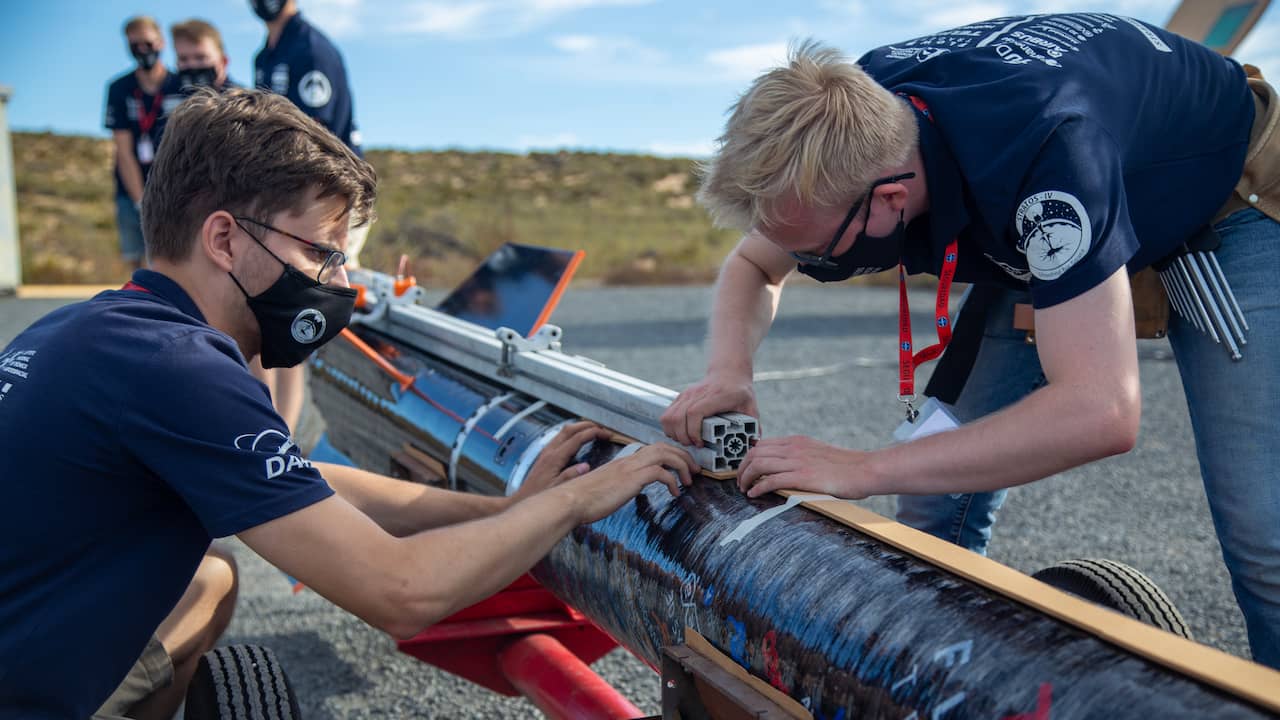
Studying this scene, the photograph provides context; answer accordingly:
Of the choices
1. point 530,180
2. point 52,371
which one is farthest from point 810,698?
point 530,180

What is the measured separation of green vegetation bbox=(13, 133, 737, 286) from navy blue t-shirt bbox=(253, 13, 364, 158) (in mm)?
8631

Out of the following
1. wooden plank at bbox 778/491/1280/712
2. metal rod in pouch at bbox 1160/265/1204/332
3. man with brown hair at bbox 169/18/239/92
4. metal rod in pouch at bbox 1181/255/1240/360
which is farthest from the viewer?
man with brown hair at bbox 169/18/239/92

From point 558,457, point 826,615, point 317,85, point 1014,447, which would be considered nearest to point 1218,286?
point 1014,447

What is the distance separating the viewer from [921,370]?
908 cm

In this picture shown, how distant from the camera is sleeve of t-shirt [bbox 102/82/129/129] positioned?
7.05 m

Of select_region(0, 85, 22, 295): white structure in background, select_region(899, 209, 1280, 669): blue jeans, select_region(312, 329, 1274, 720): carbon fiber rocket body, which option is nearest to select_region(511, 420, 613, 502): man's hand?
select_region(312, 329, 1274, 720): carbon fiber rocket body

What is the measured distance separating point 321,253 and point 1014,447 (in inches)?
56.7

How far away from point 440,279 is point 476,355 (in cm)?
1415

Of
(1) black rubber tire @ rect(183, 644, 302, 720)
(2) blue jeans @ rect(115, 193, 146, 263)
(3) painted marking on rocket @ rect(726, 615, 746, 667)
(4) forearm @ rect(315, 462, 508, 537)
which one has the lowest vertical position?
(2) blue jeans @ rect(115, 193, 146, 263)

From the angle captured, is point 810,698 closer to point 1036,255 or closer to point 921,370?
point 1036,255

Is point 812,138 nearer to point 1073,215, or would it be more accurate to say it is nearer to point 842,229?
point 842,229

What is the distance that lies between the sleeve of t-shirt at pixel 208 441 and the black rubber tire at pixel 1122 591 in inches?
66.5

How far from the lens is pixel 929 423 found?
1975mm

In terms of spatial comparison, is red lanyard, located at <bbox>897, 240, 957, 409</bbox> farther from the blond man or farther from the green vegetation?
the green vegetation
